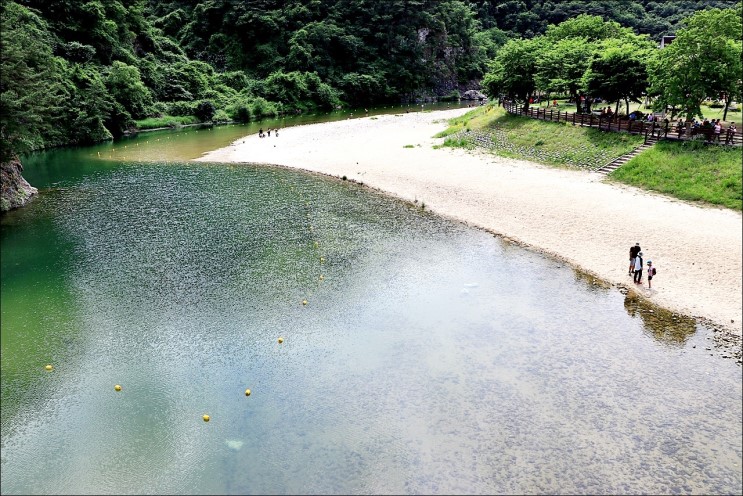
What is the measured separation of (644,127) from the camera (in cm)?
4509

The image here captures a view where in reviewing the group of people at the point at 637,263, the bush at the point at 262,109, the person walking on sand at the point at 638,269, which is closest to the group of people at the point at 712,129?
the group of people at the point at 637,263

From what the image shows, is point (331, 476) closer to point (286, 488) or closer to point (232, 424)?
point (286, 488)

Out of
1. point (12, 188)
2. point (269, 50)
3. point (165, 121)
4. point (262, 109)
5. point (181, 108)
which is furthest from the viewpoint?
point (269, 50)

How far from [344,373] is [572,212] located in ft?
72.1

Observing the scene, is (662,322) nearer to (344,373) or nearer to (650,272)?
(650,272)

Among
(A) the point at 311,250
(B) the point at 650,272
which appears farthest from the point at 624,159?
(A) the point at 311,250

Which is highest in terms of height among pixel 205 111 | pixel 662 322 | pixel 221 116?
pixel 205 111

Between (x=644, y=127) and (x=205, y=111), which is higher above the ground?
(x=205, y=111)

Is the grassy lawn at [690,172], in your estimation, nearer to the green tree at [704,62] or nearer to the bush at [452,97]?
the green tree at [704,62]

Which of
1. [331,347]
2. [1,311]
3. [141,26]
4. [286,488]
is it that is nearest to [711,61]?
[331,347]

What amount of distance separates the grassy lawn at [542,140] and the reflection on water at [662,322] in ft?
75.4

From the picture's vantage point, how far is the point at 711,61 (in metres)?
40.7

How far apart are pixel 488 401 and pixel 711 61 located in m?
36.2

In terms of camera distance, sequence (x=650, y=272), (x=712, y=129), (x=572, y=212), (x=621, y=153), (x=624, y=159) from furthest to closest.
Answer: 1. (x=621, y=153)
2. (x=624, y=159)
3. (x=712, y=129)
4. (x=572, y=212)
5. (x=650, y=272)
